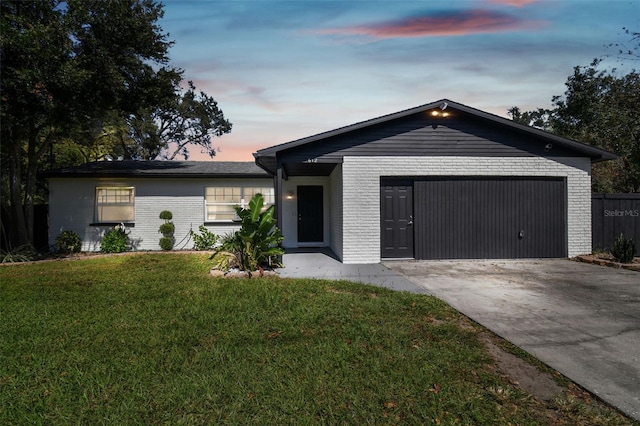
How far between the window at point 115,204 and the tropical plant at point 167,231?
1.36 m

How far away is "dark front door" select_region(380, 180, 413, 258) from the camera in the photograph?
9.29m

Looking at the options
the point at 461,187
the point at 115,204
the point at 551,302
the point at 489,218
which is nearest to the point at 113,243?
the point at 115,204

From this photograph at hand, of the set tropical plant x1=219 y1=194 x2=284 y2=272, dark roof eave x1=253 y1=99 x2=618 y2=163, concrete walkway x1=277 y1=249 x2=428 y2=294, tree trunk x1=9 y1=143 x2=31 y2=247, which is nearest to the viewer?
concrete walkway x1=277 y1=249 x2=428 y2=294

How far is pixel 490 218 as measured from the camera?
30.9ft

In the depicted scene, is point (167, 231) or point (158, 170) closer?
point (167, 231)

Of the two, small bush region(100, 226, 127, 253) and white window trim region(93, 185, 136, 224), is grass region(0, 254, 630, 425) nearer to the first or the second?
small bush region(100, 226, 127, 253)

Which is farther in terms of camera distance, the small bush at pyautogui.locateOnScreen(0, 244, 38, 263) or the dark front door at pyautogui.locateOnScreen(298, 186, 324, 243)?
the dark front door at pyautogui.locateOnScreen(298, 186, 324, 243)

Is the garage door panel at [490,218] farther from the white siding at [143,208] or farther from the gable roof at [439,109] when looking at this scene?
the white siding at [143,208]

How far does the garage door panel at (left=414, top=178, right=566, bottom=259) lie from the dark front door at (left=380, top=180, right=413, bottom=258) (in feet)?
0.77

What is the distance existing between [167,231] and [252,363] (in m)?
10.4

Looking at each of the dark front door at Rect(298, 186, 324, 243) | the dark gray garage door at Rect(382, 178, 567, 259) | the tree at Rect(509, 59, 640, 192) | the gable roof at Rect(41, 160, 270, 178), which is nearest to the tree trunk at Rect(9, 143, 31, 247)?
the gable roof at Rect(41, 160, 270, 178)

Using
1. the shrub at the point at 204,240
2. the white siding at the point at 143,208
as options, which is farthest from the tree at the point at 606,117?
the white siding at the point at 143,208

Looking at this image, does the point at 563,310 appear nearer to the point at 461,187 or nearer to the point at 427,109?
the point at 461,187

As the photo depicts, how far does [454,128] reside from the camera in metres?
9.27
